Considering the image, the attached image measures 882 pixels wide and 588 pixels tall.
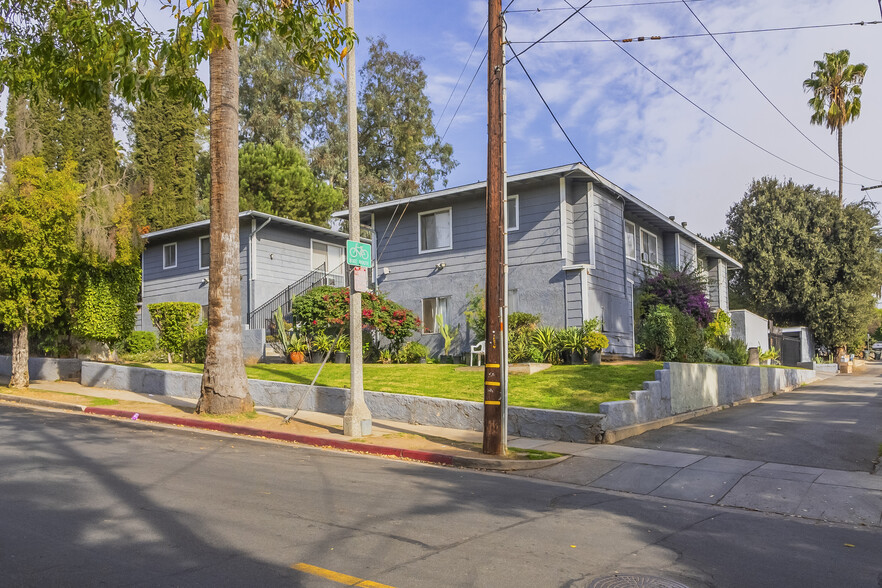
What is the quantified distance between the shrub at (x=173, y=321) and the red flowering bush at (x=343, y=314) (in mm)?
3520

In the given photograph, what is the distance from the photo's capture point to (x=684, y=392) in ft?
52.3

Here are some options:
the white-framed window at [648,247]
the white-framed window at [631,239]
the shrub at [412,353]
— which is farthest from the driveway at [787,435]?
the shrub at [412,353]

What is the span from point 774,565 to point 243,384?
11363 mm

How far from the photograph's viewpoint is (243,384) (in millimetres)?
14852

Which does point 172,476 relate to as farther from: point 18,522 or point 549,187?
point 549,187

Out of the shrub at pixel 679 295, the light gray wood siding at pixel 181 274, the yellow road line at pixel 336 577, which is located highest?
the light gray wood siding at pixel 181 274

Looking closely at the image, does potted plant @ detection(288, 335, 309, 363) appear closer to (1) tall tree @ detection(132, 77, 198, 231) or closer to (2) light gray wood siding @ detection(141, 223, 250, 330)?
(2) light gray wood siding @ detection(141, 223, 250, 330)

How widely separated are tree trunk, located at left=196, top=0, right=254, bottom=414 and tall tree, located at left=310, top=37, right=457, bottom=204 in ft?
105

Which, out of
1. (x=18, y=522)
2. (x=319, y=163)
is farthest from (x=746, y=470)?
(x=319, y=163)

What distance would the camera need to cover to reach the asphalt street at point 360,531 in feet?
16.9

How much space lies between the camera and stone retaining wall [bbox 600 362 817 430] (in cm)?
1330

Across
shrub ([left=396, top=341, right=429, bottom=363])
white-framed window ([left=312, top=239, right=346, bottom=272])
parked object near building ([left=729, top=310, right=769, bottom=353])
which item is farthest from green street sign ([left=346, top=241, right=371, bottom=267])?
parked object near building ([left=729, top=310, right=769, bottom=353])

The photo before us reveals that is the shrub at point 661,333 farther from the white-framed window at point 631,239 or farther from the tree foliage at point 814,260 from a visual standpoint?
the tree foliage at point 814,260

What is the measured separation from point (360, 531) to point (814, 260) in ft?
126
